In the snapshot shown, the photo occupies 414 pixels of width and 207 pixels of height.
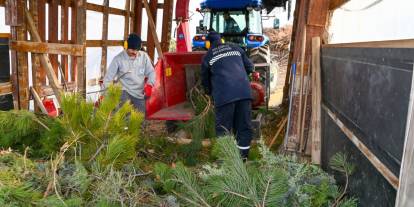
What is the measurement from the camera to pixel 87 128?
261 centimetres

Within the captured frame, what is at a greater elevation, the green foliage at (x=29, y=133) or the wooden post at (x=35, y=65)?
the wooden post at (x=35, y=65)

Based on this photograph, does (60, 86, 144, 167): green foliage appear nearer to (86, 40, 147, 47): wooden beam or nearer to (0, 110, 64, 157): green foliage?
(0, 110, 64, 157): green foliage

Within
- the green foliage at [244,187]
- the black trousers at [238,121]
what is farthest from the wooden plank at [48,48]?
the green foliage at [244,187]

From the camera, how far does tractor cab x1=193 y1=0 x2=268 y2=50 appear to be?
8602 mm

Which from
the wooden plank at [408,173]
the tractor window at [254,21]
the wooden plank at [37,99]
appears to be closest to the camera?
the wooden plank at [408,173]

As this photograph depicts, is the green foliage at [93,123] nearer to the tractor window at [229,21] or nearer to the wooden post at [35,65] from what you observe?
the wooden post at [35,65]

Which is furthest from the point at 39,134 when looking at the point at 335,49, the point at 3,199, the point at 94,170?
the point at 335,49

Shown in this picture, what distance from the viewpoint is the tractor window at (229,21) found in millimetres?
8930

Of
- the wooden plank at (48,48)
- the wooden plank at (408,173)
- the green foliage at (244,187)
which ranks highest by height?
the wooden plank at (48,48)

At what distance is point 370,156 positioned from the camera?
1969 mm

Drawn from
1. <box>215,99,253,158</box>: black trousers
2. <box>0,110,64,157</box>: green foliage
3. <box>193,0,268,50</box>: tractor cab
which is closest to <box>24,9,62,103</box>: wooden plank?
<box>0,110,64,157</box>: green foliage

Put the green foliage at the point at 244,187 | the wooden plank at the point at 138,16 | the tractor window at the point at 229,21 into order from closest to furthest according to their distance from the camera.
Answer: the green foliage at the point at 244,187, the wooden plank at the point at 138,16, the tractor window at the point at 229,21

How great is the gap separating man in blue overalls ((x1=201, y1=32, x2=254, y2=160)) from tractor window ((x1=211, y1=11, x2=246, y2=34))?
4.43m

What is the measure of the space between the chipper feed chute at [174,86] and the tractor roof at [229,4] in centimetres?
317
